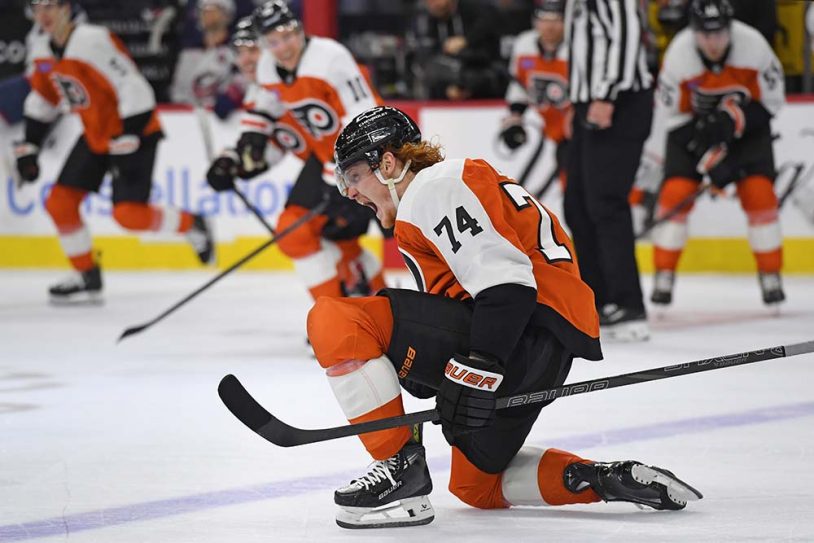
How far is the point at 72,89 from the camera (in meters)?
6.11

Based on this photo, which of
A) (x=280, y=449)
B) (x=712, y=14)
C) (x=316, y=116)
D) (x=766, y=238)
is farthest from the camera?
(x=766, y=238)

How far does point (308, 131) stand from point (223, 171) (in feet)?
1.18

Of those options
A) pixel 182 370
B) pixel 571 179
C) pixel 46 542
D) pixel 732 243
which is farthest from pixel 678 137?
pixel 46 542

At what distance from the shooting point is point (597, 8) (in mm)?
4832

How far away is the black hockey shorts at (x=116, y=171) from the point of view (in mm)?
6153

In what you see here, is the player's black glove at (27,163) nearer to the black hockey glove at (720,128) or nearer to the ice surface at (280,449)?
the ice surface at (280,449)

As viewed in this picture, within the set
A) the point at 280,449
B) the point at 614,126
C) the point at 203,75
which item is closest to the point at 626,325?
the point at 614,126

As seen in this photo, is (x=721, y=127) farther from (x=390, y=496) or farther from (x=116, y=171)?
(x=390, y=496)

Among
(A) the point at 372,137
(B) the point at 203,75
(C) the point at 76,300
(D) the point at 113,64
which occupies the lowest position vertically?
(C) the point at 76,300

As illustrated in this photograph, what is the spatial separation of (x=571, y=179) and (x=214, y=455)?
234 cm

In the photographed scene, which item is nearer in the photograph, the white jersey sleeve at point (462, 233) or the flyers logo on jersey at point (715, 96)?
the white jersey sleeve at point (462, 233)

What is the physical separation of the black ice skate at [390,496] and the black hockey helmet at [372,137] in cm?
52

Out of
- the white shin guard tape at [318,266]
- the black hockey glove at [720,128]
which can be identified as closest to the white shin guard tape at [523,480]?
the white shin guard tape at [318,266]

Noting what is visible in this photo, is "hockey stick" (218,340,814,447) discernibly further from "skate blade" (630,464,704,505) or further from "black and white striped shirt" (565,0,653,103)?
"black and white striped shirt" (565,0,653,103)
